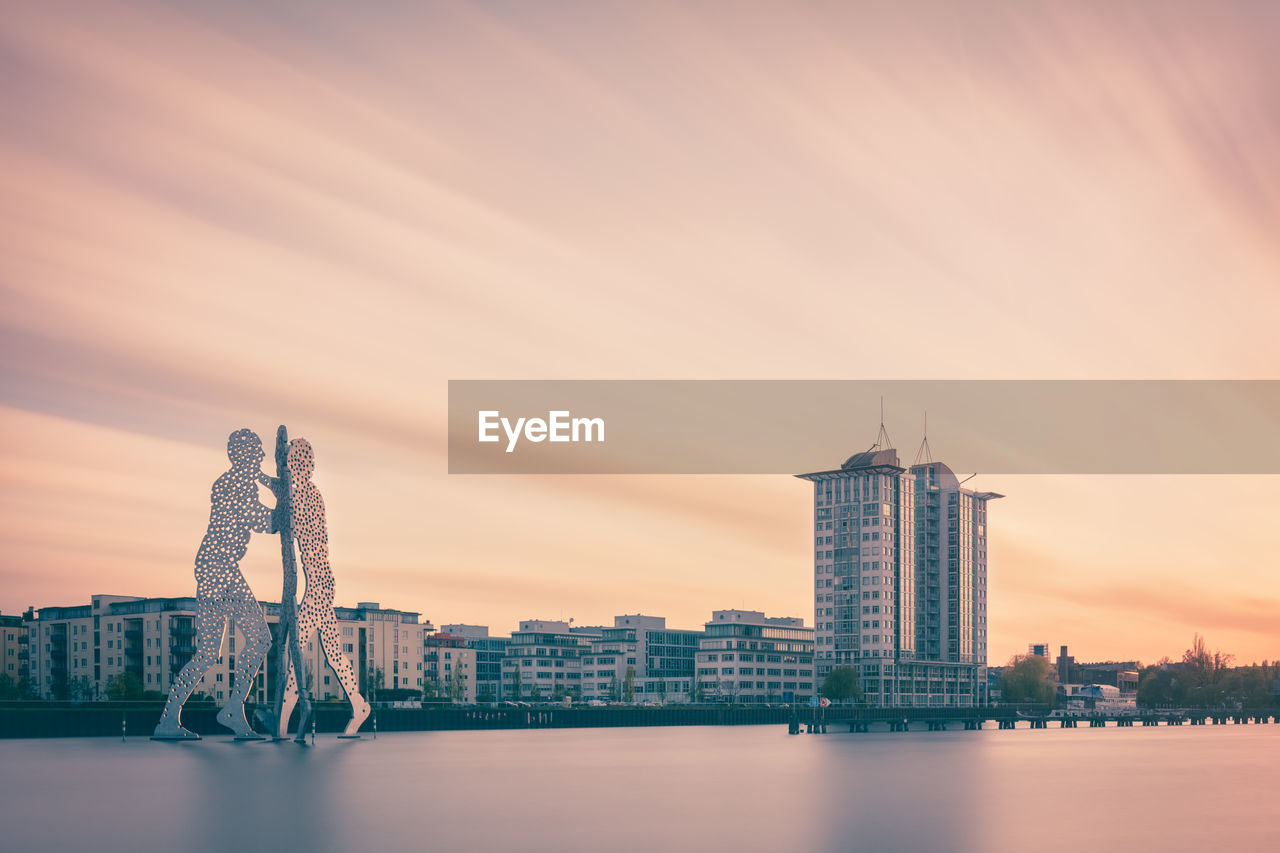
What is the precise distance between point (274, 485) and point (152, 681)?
8112 centimetres

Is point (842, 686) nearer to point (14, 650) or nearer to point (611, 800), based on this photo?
point (14, 650)

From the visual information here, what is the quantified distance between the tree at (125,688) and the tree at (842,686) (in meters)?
90.1

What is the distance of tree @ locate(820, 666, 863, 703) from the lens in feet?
627

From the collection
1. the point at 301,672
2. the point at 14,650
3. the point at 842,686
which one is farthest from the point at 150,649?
the point at 842,686

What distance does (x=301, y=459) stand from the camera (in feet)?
278

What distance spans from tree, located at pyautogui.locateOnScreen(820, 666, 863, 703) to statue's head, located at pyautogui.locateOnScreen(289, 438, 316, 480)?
120 metres

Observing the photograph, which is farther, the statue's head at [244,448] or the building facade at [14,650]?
the building facade at [14,650]

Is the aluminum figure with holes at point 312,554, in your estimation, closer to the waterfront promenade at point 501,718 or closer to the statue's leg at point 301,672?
the statue's leg at point 301,672

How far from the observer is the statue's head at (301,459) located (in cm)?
8388

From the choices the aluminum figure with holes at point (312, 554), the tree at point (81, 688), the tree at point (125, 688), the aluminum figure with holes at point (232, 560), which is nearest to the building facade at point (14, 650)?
the tree at point (81, 688)

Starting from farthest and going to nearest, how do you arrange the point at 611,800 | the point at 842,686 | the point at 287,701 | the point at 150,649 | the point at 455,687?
the point at 842,686 < the point at 455,687 < the point at 150,649 < the point at 287,701 < the point at 611,800

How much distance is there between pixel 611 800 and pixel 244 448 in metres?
38.2

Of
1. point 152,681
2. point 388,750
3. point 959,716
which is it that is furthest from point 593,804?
point 959,716

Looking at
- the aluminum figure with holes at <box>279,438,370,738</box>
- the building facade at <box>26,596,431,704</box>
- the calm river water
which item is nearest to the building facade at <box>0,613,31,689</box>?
the building facade at <box>26,596,431,704</box>
